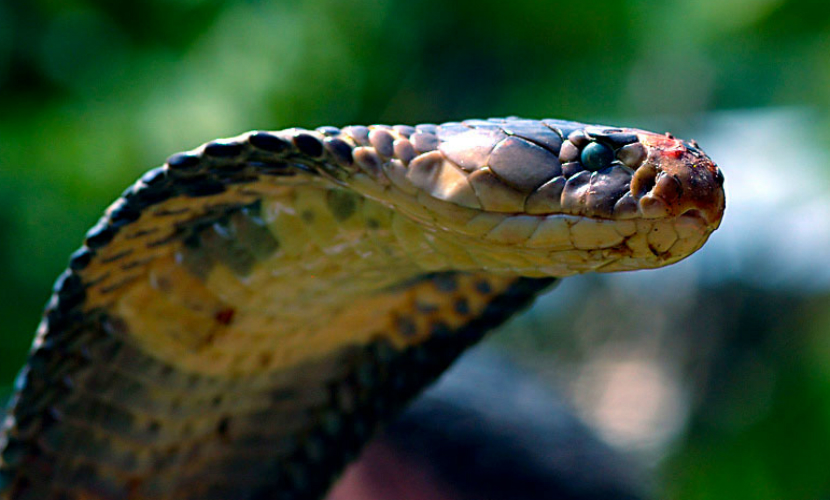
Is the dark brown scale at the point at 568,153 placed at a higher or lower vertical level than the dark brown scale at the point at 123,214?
higher

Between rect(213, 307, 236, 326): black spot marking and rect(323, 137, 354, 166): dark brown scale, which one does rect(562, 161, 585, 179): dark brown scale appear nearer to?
rect(323, 137, 354, 166): dark brown scale

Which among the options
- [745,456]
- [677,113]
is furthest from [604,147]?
[677,113]

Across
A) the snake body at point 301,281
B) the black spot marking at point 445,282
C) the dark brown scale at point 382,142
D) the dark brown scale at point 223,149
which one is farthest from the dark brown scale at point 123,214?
the black spot marking at point 445,282

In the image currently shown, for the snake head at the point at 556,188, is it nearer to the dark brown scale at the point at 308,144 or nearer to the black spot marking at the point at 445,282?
the dark brown scale at the point at 308,144

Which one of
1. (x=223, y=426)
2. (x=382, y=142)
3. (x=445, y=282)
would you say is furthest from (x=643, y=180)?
(x=223, y=426)

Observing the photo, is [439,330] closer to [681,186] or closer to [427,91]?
[681,186]

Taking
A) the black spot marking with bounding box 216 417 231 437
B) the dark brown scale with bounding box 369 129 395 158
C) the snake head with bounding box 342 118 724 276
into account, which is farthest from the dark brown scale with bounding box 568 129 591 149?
the black spot marking with bounding box 216 417 231 437

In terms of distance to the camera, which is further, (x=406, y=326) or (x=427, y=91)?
(x=427, y=91)
